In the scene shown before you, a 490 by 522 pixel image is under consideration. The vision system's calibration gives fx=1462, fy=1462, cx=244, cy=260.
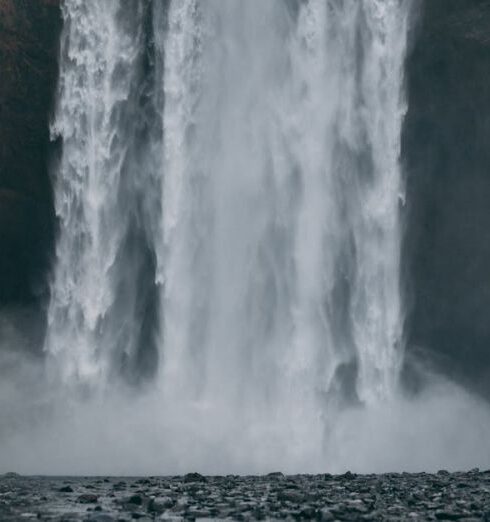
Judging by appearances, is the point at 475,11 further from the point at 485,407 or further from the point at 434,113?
the point at 485,407

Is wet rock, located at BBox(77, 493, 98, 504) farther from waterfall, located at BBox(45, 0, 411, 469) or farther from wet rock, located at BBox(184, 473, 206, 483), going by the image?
waterfall, located at BBox(45, 0, 411, 469)

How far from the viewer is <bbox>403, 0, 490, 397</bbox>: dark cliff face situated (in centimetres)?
5469

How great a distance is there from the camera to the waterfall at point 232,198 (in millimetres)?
49781

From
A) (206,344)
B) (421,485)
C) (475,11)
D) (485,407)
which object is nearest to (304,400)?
(206,344)

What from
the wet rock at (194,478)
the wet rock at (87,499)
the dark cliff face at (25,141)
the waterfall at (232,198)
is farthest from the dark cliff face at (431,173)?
the wet rock at (87,499)

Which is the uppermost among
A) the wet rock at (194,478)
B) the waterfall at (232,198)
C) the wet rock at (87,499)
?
the waterfall at (232,198)

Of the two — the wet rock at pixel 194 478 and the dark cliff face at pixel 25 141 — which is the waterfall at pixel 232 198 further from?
the wet rock at pixel 194 478

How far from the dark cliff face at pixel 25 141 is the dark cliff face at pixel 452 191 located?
1362cm

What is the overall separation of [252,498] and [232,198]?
20.4m

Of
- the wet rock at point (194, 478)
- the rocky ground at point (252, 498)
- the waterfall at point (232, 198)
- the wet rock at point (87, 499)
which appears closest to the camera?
the rocky ground at point (252, 498)

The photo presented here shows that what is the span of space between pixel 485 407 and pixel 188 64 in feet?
54.8

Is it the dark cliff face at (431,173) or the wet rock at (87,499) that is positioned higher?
the dark cliff face at (431,173)

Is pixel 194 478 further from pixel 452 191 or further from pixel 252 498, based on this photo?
pixel 452 191

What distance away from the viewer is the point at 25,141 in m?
55.1
